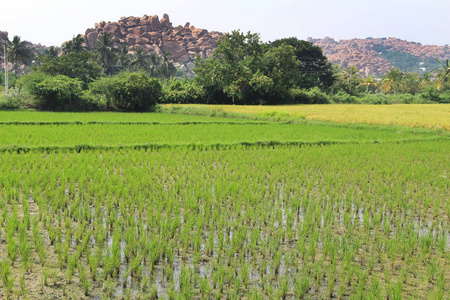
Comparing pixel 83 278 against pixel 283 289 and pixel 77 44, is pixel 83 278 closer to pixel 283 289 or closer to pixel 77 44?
pixel 283 289

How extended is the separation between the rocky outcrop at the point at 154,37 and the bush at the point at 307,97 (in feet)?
248

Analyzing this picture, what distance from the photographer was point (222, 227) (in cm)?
494

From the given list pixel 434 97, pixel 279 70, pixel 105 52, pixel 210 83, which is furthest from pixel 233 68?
pixel 105 52

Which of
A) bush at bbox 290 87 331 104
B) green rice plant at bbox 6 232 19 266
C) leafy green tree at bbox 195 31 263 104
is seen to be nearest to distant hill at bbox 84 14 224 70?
leafy green tree at bbox 195 31 263 104

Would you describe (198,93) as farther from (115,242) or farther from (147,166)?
(115,242)

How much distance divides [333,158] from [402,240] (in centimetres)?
621

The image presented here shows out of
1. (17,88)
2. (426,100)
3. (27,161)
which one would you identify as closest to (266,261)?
(27,161)

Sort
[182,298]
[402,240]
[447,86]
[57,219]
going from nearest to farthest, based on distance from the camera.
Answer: [182,298], [402,240], [57,219], [447,86]

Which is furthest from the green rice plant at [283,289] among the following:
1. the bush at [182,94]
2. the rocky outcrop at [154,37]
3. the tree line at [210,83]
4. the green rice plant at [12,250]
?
the rocky outcrop at [154,37]

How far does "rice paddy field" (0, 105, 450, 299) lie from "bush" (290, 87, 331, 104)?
30.0 m

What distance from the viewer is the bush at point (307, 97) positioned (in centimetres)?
3997

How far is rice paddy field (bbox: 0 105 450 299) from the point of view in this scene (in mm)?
3396

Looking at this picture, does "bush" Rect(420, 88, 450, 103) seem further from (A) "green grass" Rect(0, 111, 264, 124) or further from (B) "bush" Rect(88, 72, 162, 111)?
(A) "green grass" Rect(0, 111, 264, 124)

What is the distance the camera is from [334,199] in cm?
656
